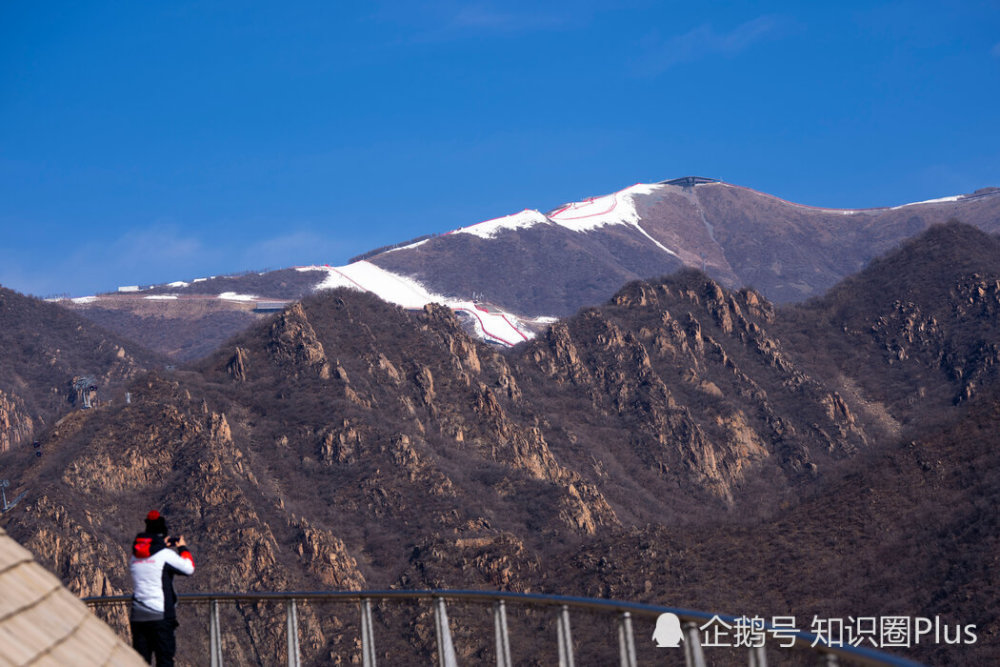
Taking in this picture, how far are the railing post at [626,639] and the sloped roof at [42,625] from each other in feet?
14.5

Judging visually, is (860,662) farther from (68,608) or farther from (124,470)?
(124,470)

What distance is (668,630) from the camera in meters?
9.41

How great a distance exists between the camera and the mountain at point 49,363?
314 feet

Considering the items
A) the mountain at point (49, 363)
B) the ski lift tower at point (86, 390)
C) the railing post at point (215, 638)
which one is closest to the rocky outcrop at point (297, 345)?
the ski lift tower at point (86, 390)

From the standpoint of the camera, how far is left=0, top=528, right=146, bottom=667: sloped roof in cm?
880

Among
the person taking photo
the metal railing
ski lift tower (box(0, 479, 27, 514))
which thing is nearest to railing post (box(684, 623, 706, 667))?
the metal railing

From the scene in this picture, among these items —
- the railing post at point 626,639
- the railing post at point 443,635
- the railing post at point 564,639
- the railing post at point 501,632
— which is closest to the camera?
the railing post at point 626,639

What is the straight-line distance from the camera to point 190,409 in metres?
69.5

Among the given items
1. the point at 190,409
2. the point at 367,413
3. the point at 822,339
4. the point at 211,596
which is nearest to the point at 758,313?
the point at 822,339

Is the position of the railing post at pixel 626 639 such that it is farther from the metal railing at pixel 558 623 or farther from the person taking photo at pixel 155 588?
the person taking photo at pixel 155 588

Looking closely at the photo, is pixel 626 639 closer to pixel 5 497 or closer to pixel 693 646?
pixel 693 646

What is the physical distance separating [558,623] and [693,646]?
2239 mm

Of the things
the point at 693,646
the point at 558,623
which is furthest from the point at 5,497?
the point at 693,646

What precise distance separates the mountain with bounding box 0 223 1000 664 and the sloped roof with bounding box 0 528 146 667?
15.6 ft
